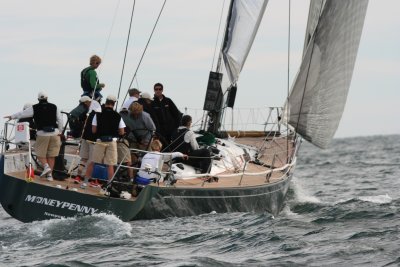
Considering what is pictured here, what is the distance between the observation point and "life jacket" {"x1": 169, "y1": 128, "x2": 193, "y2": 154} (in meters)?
14.0

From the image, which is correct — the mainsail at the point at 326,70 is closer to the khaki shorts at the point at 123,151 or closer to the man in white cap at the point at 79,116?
the man in white cap at the point at 79,116

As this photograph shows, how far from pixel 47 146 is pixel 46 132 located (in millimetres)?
188

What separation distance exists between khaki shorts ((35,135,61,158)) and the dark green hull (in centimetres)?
55

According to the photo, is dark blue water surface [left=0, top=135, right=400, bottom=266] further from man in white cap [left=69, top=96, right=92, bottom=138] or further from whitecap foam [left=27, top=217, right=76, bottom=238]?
man in white cap [left=69, top=96, right=92, bottom=138]

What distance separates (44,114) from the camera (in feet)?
43.7

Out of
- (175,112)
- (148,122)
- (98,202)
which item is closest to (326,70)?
(175,112)

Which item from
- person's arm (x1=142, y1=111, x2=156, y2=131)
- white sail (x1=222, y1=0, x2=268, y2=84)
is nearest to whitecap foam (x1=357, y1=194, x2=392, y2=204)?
white sail (x1=222, y1=0, x2=268, y2=84)

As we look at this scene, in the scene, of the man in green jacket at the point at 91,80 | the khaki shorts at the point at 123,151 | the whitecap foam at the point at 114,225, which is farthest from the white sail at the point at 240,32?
the whitecap foam at the point at 114,225

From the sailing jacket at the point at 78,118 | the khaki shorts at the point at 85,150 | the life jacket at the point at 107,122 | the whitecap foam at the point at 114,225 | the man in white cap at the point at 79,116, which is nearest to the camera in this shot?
the whitecap foam at the point at 114,225

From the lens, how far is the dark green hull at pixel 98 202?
1238cm

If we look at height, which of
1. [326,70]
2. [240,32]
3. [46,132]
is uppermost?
[240,32]

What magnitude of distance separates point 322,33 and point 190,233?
702 cm

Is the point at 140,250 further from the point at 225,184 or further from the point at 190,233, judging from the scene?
the point at 225,184

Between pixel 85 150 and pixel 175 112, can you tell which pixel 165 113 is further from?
pixel 85 150
